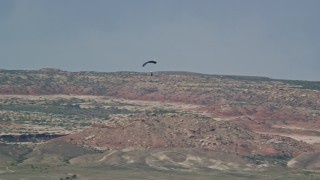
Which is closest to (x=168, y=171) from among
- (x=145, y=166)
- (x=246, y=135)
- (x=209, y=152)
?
(x=145, y=166)

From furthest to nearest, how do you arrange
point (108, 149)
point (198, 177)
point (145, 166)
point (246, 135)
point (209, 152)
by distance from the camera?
point (246, 135), point (108, 149), point (209, 152), point (145, 166), point (198, 177)

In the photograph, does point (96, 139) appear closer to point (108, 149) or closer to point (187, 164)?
point (108, 149)

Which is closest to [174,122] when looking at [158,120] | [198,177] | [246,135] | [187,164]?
[158,120]

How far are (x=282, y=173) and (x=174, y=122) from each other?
120ft

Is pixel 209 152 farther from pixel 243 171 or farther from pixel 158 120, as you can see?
pixel 158 120

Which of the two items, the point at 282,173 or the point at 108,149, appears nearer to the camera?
the point at 282,173

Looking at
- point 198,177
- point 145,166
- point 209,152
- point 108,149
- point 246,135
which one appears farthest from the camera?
point 246,135

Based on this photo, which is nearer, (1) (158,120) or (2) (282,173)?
(2) (282,173)

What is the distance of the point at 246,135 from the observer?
18525 cm

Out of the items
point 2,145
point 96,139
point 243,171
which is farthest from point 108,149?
point 243,171

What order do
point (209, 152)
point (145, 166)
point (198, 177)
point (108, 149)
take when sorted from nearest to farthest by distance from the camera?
point (198, 177) → point (145, 166) → point (209, 152) → point (108, 149)

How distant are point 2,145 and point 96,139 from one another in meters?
21.1

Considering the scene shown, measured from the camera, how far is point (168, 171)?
146m

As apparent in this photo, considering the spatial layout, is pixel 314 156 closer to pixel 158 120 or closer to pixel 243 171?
pixel 243 171
